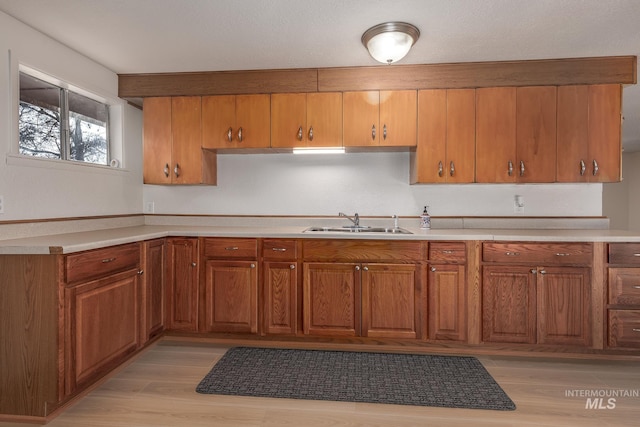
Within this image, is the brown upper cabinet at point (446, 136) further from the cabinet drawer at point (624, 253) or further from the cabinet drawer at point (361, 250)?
the cabinet drawer at point (624, 253)

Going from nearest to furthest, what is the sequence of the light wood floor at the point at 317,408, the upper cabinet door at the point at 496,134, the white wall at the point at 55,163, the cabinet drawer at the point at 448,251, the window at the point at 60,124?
1. the light wood floor at the point at 317,408
2. the white wall at the point at 55,163
3. the window at the point at 60,124
4. the cabinet drawer at the point at 448,251
5. the upper cabinet door at the point at 496,134

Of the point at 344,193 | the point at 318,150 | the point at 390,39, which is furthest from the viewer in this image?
the point at 344,193

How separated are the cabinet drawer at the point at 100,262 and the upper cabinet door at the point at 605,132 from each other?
3505 mm

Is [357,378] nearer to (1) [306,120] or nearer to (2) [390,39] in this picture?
(1) [306,120]

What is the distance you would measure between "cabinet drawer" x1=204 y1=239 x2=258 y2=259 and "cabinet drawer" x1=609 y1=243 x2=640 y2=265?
8.42 ft

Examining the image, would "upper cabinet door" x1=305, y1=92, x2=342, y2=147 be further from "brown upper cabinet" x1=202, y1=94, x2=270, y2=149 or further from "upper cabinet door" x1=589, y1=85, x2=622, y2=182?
"upper cabinet door" x1=589, y1=85, x2=622, y2=182

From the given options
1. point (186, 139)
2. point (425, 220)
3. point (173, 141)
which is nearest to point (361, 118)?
point (425, 220)

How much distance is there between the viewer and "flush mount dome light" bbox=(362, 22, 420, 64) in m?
2.34

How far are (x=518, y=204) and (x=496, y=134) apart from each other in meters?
0.72

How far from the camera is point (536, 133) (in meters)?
2.98

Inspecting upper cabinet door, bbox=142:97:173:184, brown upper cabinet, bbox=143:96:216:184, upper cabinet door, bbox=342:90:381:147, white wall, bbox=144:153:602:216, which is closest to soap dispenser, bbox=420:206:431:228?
white wall, bbox=144:153:602:216

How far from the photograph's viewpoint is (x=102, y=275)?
7.36 ft

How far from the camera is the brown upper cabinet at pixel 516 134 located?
9.74 feet

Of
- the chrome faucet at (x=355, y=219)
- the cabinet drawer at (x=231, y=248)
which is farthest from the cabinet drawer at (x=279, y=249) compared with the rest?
the chrome faucet at (x=355, y=219)
